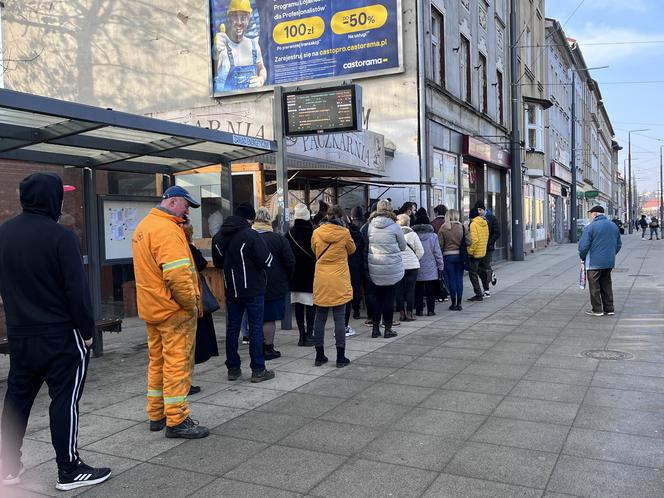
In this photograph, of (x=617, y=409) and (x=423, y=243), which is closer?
(x=617, y=409)

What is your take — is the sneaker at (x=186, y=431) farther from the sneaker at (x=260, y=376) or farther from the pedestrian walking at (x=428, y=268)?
the pedestrian walking at (x=428, y=268)

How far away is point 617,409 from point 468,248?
6.50m

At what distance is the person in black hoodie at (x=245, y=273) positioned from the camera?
590 cm

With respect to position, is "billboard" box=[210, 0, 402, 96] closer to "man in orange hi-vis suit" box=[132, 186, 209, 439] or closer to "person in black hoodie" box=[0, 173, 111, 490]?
"man in orange hi-vis suit" box=[132, 186, 209, 439]

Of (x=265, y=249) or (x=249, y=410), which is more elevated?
(x=265, y=249)

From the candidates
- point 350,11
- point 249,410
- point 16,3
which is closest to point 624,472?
point 249,410

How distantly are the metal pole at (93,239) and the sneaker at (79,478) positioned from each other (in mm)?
3797

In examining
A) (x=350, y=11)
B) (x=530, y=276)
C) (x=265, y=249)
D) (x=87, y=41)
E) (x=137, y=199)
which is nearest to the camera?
(x=265, y=249)

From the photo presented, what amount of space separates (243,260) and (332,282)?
47.1 inches

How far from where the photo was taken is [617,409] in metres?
5.10

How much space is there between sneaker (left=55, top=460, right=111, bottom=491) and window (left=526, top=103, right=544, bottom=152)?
27.0 metres

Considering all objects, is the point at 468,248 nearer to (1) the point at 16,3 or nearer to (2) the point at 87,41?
(2) the point at 87,41

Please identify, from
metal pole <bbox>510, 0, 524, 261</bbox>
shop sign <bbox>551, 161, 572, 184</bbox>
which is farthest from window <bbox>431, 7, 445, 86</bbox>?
shop sign <bbox>551, 161, 572, 184</bbox>

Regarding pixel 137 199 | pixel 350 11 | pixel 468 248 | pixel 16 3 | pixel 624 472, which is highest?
pixel 16 3
